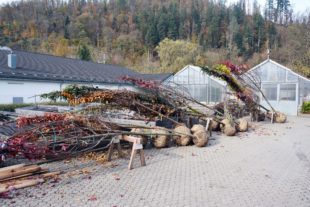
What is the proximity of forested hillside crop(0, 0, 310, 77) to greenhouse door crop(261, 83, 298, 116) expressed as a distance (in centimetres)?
1872

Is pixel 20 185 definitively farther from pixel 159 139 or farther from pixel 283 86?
pixel 283 86

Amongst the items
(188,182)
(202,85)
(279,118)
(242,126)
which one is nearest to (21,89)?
(242,126)

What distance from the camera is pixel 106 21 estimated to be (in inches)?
2382

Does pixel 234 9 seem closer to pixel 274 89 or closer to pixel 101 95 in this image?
pixel 274 89

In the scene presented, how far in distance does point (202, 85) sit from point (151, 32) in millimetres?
31303

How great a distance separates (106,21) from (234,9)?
27.2m

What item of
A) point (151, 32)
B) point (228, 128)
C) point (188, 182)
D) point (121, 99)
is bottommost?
point (188, 182)

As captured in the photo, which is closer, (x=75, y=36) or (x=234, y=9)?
(x=75, y=36)

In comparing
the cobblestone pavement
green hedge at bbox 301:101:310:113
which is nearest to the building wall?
the cobblestone pavement

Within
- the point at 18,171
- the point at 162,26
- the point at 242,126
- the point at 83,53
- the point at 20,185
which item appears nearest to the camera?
the point at 20,185

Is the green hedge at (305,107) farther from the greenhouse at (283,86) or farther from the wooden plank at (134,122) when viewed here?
the wooden plank at (134,122)

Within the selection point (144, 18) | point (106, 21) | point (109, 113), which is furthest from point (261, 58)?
point (109, 113)

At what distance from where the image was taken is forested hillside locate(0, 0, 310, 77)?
43.9 metres

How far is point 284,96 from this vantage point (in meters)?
21.5
